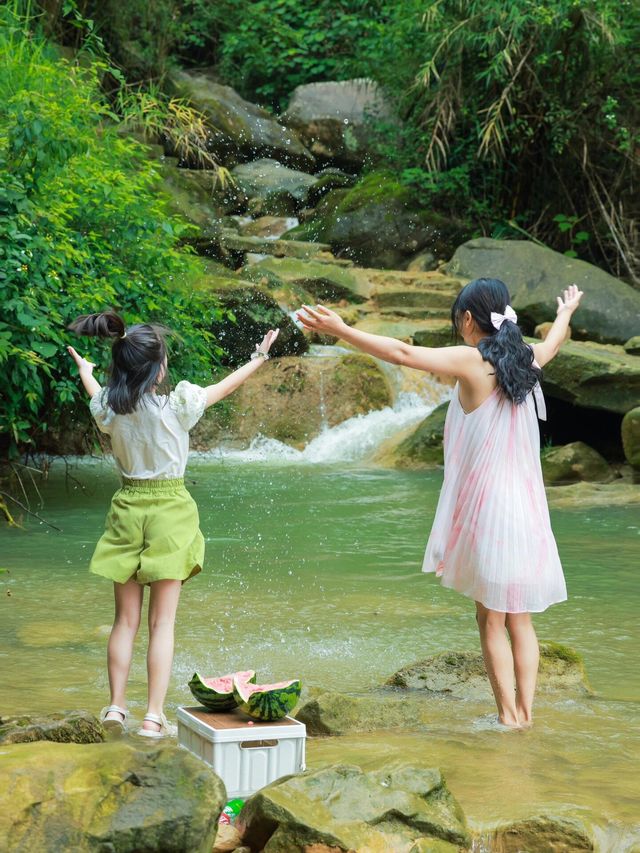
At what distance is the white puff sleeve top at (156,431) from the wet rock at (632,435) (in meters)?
7.56

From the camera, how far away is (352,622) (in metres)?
6.35

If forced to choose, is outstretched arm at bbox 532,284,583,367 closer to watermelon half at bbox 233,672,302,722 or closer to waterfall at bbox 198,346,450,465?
watermelon half at bbox 233,672,302,722

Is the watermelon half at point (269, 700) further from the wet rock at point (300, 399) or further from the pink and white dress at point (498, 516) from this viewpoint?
the wet rock at point (300, 399)

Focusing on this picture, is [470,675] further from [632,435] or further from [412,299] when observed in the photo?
[412,299]

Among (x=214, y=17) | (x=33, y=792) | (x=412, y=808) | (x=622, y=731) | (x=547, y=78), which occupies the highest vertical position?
(x=214, y=17)

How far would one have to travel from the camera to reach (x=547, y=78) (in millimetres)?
18016

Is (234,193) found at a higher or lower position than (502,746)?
higher

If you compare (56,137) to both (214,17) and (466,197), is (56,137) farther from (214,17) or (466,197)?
(214,17)

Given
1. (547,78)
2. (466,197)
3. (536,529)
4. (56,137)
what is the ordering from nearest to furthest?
(536,529) → (56,137) → (547,78) → (466,197)

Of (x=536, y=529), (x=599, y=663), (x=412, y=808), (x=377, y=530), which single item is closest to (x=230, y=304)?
(x=377, y=530)

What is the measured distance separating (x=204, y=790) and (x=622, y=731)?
2028mm

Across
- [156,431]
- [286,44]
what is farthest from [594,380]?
[286,44]

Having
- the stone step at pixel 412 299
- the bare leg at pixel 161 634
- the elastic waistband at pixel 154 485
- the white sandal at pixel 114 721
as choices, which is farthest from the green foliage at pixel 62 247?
the stone step at pixel 412 299

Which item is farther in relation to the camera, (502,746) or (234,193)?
(234,193)
